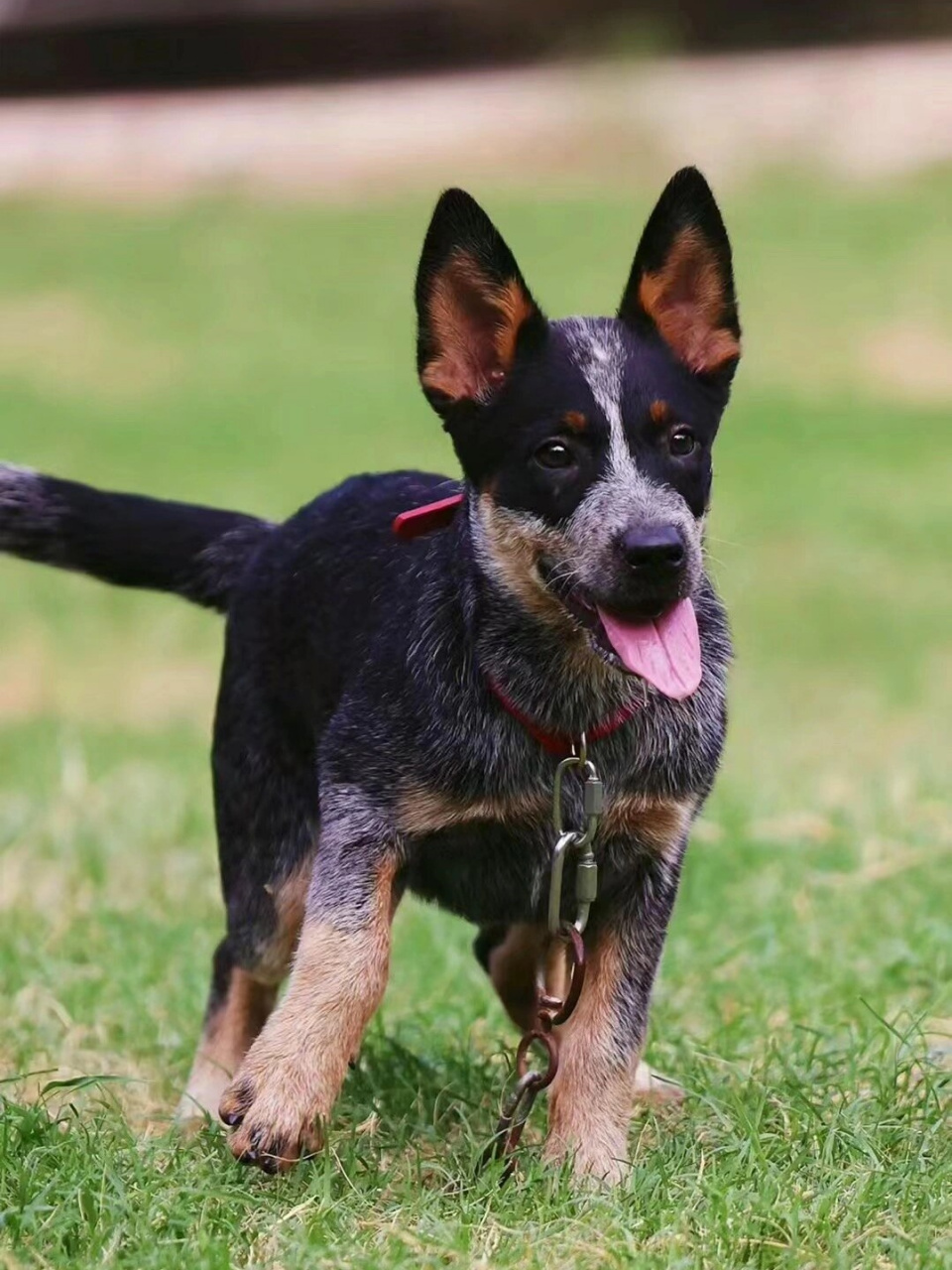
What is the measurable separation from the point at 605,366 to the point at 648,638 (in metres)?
0.55

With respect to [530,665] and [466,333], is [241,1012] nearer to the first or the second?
[530,665]

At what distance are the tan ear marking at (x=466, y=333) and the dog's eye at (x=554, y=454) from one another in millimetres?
224

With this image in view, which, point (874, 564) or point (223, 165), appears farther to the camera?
point (223, 165)

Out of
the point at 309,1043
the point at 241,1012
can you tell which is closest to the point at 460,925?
the point at 241,1012

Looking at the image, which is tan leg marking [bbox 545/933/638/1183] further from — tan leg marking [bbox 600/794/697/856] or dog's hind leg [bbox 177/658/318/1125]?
dog's hind leg [bbox 177/658/318/1125]

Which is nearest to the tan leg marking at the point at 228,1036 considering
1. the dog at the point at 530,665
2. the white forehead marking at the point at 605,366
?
the dog at the point at 530,665

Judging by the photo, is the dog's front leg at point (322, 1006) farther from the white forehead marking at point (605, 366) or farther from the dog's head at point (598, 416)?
the white forehead marking at point (605, 366)

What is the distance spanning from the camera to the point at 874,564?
1444 centimetres

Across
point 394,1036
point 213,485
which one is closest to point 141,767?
point 394,1036

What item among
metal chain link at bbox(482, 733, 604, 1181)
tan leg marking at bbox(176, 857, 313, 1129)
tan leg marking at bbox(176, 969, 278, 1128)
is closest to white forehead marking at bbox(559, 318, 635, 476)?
metal chain link at bbox(482, 733, 604, 1181)

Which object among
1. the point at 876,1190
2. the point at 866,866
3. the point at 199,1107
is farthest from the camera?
the point at 866,866

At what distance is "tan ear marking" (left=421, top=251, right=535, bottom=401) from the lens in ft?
13.6

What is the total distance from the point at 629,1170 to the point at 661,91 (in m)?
21.7

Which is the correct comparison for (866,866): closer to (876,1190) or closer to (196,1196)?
(876,1190)
